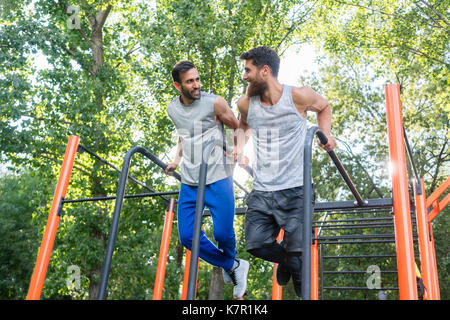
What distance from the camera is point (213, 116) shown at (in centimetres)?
248

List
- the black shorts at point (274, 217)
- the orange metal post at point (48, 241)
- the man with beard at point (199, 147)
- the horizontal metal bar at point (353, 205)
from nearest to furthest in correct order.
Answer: the black shorts at point (274, 217)
the orange metal post at point (48, 241)
the man with beard at point (199, 147)
the horizontal metal bar at point (353, 205)

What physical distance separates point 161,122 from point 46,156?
2.82 metres

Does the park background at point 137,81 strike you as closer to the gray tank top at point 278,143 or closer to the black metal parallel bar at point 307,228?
the gray tank top at point 278,143

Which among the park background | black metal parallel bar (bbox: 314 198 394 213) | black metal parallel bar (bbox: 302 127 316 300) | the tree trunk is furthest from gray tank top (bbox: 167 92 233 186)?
the tree trunk

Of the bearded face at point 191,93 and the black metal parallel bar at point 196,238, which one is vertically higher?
the bearded face at point 191,93

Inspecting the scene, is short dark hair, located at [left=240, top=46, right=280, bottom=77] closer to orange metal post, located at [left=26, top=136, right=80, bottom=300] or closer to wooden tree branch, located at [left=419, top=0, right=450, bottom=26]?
orange metal post, located at [left=26, top=136, right=80, bottom=300]

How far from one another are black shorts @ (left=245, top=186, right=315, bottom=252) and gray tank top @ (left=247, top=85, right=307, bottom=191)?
44mm

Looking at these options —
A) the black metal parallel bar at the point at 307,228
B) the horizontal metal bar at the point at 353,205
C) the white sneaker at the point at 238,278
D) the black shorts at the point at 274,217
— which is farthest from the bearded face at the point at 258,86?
the horizontal metal bar at the point at 353,205

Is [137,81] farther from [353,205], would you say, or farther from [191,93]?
[191,93]

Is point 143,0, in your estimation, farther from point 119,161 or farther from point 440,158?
point 440,158

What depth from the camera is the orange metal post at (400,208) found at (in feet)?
5.34

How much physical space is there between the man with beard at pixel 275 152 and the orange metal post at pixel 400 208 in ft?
1.00

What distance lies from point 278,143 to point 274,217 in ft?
1.21
